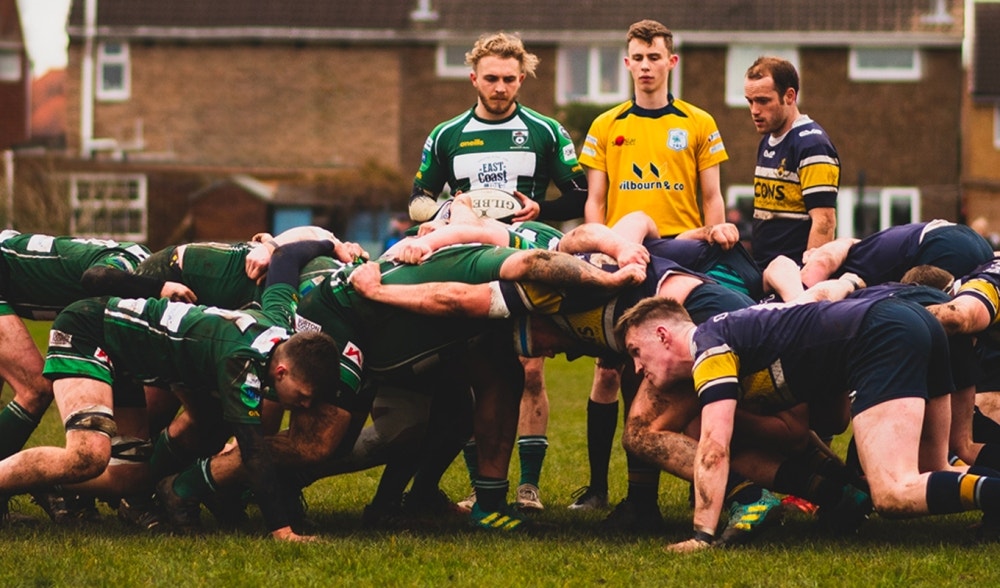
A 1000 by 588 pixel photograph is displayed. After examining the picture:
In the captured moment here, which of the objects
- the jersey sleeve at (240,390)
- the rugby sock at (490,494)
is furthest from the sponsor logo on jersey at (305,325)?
the rugby sock at (490,494)

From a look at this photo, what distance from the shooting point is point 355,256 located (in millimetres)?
8539

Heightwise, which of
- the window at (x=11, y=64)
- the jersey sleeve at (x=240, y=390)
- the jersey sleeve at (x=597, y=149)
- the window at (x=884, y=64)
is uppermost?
the window at (x=11, y=64)

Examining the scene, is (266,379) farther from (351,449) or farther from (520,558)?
(520,558)

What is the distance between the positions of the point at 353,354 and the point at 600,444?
6.84 ft

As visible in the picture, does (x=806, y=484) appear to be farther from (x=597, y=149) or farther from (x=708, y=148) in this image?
(x=597, y=149)

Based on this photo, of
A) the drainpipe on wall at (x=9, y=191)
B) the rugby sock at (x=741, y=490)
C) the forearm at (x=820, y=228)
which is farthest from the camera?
the drainpipe on wall at (x=9, y=191)

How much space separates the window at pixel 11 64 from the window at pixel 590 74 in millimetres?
24372

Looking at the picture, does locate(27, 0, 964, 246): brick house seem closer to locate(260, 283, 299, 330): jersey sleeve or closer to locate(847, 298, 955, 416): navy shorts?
locate(260, 283, 299, 330): jersey sleeve

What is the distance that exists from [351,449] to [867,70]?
106 feet

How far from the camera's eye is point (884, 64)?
37781 mm

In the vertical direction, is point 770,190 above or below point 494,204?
above

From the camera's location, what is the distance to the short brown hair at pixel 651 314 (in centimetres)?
693

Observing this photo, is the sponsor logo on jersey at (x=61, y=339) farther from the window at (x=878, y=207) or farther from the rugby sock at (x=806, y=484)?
the window at (x=878, y=207)

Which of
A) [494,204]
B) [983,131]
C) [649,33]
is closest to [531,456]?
[494,204]
